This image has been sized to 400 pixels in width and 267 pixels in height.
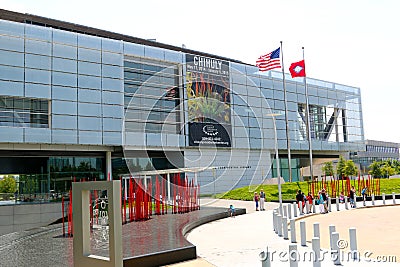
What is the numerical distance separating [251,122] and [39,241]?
127 ft

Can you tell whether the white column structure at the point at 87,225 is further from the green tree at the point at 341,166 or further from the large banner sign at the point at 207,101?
the green tree at the point at 341,166

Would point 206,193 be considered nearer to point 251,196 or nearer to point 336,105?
point 251,196

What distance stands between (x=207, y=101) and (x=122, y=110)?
10.0 m

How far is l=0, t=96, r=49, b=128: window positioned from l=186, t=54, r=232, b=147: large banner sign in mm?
14416

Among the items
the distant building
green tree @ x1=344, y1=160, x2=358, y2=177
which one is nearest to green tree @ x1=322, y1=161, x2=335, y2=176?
green tree @ x1=344, y1=160, x2=358, y2=177

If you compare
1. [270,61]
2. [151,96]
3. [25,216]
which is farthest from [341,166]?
[25,216]

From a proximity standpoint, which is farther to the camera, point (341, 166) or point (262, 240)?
point (341, 166)

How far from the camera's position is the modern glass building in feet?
116

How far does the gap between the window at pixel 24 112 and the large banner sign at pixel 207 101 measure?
14.4m

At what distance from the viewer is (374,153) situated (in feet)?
325

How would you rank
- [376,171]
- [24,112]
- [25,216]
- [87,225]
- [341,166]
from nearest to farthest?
1. [87,225]
2. [25,216]
3. [24,112]
4. [341,166]
5. [376,171]

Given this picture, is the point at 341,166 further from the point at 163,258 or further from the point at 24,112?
the point at 163,258

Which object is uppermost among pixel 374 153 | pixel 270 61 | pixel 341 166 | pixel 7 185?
pixel 270 61

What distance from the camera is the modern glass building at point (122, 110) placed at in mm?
35500
